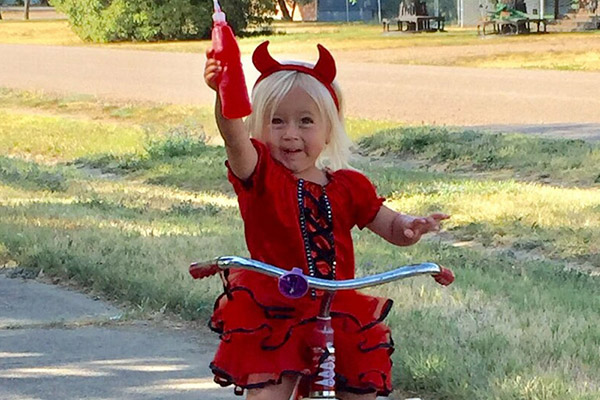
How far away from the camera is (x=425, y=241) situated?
26.3 ft

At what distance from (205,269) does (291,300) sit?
12.4 inches

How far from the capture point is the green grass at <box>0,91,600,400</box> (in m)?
4.80

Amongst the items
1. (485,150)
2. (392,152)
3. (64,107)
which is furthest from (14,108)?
(485,150)

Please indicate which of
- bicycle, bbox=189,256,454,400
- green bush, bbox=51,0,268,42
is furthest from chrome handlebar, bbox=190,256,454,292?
green bush, bbox=51,0,268,42

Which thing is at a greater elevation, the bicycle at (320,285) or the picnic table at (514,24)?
the bicycle at (320,285)

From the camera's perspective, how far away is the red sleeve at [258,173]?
325 centimetres

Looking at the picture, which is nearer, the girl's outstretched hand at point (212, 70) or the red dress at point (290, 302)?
the girl's outstretched hand at point (212, 70)

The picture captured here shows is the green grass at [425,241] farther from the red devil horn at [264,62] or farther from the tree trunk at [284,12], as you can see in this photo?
the tree trunk at [284,12]

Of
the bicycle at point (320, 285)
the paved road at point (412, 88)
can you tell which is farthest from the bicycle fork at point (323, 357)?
the paved road at point (412, 88)

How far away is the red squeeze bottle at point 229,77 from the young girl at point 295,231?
43cm

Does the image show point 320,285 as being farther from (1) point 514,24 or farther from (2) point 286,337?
(1) point 514,24

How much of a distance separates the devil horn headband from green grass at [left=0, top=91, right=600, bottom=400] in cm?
151

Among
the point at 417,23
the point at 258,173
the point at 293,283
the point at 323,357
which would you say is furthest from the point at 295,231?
the point at 417,23

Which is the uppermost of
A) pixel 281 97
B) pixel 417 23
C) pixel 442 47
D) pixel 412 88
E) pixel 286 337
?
pixel 281 97
